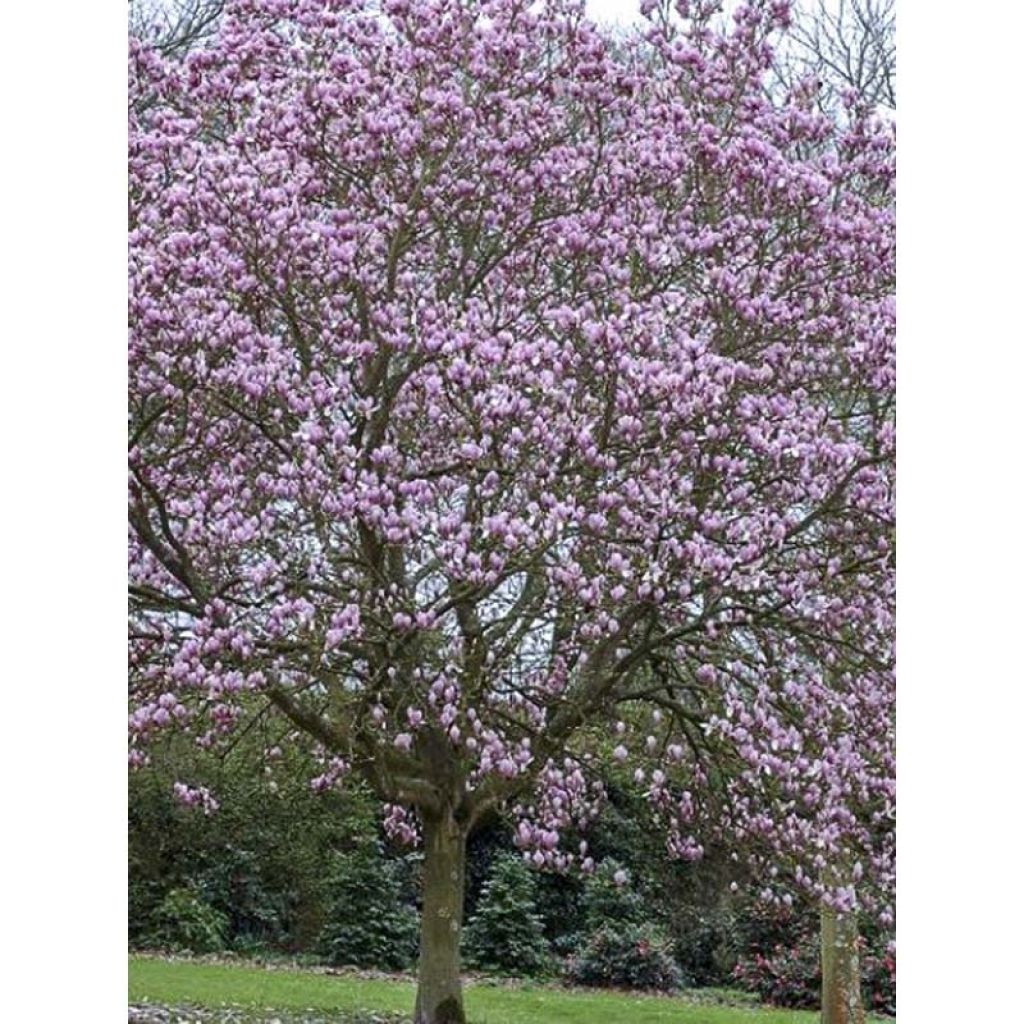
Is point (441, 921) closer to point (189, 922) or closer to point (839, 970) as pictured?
point (189, 922)

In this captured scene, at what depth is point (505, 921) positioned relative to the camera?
6422 millimetres

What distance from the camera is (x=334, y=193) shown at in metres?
5.32

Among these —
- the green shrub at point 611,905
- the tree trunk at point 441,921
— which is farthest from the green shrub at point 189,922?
the green shrub at point 611,905

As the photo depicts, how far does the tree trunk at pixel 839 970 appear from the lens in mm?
5906

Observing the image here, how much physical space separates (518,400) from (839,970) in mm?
2485

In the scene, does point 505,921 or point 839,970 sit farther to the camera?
point 505,921

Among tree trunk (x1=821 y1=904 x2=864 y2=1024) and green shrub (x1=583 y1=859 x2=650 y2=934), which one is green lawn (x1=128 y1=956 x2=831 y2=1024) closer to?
tree trunk (x1=821 y1=904 x2=864 y2=1024)

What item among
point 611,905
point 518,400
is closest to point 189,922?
point 611,905

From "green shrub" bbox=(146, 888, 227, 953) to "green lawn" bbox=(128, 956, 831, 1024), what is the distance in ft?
0.43

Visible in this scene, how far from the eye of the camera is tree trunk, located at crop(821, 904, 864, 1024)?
5906 millimetres

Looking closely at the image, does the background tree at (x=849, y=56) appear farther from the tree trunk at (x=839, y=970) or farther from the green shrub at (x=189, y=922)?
the green shrub at (x=189, y=922)
